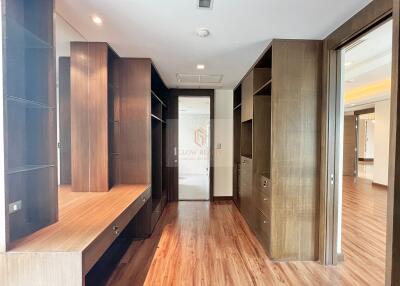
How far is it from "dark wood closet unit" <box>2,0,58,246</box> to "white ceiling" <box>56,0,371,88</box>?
0.44 metres

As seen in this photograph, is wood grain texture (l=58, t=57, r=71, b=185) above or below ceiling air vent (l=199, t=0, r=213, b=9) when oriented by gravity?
below

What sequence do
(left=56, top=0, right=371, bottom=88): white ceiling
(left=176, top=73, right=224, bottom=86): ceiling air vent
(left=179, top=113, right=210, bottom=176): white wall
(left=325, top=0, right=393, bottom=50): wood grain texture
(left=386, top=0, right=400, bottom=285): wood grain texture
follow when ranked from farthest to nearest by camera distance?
(left=179, top=113, right=210, bottom=176): white wall → (left=176, top=73, right=224, bottom=86): ceiling air vent → (left=56, top=0, right=371, bottom=88): white ceiling → (left=325, top=0, right=393, bottom=50): wood grain texture → (left=386, top=0, right=400, bottom=285): wood grain texture

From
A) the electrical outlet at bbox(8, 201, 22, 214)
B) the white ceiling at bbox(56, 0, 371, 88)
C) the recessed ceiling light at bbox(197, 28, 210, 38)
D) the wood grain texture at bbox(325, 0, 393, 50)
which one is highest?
the white ceiling at bbox(56, 0, 371, 88)

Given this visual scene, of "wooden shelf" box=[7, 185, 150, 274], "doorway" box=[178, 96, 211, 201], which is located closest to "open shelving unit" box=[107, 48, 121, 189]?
"wooden shelf" box=[7, 185, 150, 274]

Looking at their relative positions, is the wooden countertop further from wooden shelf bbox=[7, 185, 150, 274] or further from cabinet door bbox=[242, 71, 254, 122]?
cabinet door bbox=[242, 71, 254, 122]

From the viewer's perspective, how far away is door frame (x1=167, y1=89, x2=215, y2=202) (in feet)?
16.1

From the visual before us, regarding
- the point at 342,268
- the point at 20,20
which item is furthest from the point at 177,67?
the point at 342,268

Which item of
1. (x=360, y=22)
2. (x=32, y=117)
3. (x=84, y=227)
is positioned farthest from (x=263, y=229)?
(x=32, y=117)

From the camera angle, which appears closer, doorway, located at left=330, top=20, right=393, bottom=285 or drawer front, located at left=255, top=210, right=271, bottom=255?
doorway, located at left=330, top=20, right=393, bottom=285

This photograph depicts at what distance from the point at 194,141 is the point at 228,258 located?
3.93 m

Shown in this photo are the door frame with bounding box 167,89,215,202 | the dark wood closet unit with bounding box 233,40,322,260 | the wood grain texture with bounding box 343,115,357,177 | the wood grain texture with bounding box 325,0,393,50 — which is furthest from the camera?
the wood grain texture with bounding box 343,115,357,177

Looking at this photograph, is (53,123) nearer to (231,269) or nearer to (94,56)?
(94,56)

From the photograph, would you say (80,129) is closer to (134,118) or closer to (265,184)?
(134,118)

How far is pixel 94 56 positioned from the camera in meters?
2.53
